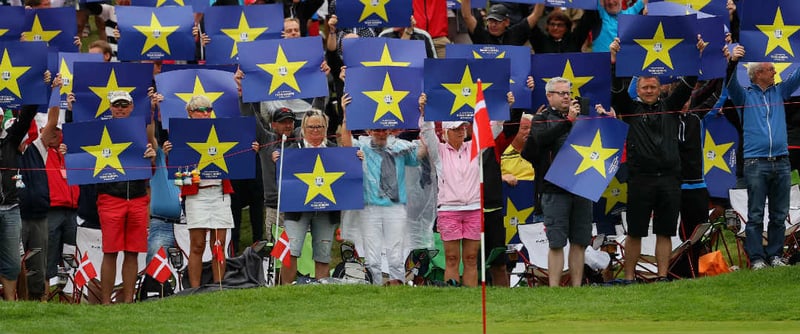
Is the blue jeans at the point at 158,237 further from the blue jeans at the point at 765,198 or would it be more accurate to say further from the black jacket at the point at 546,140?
the blue jeans at the point at 765,198

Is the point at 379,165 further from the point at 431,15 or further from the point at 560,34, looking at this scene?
the point at 431,15

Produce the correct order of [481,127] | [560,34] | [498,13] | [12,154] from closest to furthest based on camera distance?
1. [481,127]
2. [12,154]
3. [498,13]
4. [560,34]

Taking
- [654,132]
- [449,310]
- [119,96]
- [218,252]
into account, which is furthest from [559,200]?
[119,96]

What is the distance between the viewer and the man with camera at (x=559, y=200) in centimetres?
1858

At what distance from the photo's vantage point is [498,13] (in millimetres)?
22266

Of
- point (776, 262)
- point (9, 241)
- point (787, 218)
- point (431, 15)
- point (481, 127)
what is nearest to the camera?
point (481, 127)

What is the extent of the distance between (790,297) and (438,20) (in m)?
8.29

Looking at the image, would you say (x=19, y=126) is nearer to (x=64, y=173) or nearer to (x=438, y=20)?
(x=64, y=173)

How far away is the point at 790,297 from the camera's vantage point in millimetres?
16859

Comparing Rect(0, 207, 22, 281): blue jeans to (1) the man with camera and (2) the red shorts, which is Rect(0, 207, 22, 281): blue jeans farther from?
(1) the man with camera

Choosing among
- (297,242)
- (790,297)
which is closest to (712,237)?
(790,297)

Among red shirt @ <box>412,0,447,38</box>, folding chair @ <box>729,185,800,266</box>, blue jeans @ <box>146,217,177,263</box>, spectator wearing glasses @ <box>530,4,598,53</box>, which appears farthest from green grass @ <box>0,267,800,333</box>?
red shirt @ <box>412,0,447,38</box>

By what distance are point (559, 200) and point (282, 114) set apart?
3621 mm

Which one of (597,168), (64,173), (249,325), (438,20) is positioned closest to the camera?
(249,325)
